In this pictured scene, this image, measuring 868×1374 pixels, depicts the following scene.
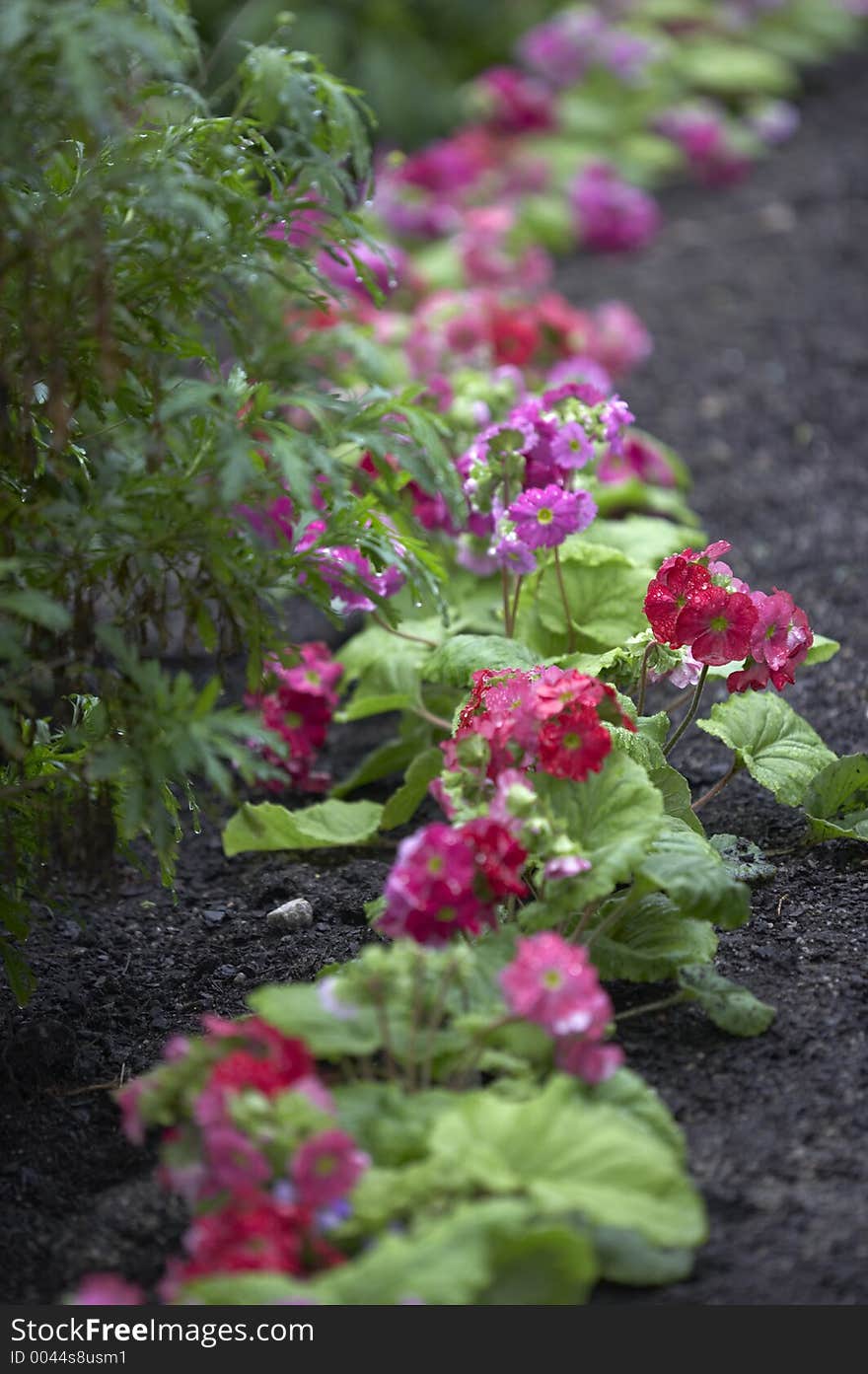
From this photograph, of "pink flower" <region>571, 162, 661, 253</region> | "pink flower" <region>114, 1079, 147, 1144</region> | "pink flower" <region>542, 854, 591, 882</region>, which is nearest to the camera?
"pink flower" <region>114, 1079, 147, 1144</region>

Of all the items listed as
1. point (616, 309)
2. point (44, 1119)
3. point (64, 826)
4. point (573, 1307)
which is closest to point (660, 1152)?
point (573, 1307)

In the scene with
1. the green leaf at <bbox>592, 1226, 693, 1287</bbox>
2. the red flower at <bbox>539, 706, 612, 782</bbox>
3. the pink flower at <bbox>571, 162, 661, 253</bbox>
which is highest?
the red flower at <bbox>539, 706, 612, 782</bbox>

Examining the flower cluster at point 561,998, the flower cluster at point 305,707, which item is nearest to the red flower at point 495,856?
the flower cluster at point 561,998

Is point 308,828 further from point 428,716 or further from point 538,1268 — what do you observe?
point 538,1268

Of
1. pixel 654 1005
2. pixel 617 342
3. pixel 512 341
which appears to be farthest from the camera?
pixel 617 342

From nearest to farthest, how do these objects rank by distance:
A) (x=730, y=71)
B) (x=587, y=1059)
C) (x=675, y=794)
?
(x=587, y=1059), (x=675, y=794), (x=730, y=71)

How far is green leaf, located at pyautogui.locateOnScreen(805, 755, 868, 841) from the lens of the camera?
2.32 meters

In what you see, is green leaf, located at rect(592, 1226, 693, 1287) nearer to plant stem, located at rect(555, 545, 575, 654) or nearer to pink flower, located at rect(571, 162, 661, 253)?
plant stem, located at rect(555, 545, 575, 654)

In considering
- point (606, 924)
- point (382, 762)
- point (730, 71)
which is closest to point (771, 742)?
point (606, 924)

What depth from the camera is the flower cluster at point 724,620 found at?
2068 millimetres

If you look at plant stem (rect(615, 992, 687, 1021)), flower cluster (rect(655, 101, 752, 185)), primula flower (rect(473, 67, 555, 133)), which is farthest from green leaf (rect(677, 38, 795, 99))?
plant stem (rect(615, 992, 687, 1021))

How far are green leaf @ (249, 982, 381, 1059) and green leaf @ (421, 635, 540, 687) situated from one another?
2.49 ft

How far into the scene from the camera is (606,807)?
190cm

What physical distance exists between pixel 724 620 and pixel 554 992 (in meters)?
0.70
